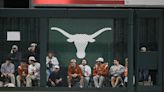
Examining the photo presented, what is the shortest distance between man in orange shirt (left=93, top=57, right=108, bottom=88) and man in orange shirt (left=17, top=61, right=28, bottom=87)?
132cm

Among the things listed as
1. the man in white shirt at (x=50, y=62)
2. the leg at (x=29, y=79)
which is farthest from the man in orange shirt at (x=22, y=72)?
the man in white shirt at (x=50, y=62)

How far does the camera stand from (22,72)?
8.66m

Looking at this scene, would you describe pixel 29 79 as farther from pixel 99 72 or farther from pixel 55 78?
pixel 99 72

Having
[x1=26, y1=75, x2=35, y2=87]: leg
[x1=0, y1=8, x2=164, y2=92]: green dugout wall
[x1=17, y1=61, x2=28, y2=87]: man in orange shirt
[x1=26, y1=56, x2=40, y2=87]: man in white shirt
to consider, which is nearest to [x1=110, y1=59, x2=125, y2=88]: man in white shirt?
[x1=0, y1=8, x2=164, y2=92]: green dugout wall

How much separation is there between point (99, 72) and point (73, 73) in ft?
1.63

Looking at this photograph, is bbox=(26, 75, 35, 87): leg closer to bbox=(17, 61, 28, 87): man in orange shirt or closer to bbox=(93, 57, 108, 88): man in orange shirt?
bbox=(17, 61, 28, 87): man in orange shirt

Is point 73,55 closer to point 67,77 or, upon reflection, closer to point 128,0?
point 67,77

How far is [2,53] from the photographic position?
868 centimetres

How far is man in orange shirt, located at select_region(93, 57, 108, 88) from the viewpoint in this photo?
28.5ft

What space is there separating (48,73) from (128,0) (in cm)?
471

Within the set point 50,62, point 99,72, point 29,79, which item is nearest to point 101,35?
point 99,72

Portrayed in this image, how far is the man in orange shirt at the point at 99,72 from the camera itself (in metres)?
8.67

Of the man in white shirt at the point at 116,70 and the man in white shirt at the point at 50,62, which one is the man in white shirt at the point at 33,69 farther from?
the man in white shirt at the point at 116,70

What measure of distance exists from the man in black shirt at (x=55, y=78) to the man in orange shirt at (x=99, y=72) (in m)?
0.67
